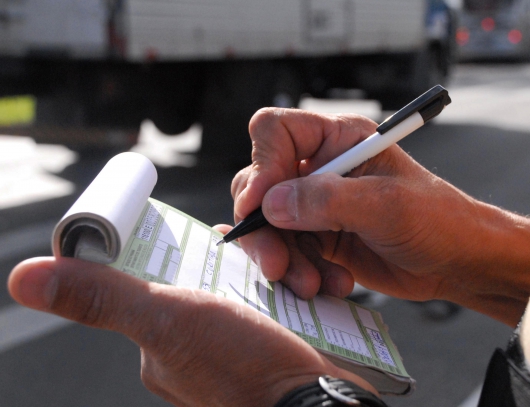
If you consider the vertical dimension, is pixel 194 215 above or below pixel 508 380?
below

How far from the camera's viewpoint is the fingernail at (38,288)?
821 mm

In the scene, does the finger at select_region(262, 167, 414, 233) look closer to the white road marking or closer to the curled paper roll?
the curled paper roll

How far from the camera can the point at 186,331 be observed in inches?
35.9

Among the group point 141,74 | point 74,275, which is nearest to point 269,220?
Answer: point 74,275

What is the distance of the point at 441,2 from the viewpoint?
10578 millimetres

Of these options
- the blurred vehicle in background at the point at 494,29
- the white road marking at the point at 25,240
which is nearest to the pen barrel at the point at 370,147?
the white road marking at the point at 25,240

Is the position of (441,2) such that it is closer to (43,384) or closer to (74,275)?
(43,384)

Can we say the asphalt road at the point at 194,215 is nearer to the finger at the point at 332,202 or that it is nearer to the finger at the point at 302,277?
the finger at the point at 332,202

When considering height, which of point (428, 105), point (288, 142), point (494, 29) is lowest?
point (288, 142)

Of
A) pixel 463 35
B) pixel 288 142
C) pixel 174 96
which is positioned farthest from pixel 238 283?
pixel 463 35

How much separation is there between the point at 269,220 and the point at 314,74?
7671 millimetres

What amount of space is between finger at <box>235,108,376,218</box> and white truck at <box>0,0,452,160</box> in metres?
4.13

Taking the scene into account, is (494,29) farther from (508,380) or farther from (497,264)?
(508,380)

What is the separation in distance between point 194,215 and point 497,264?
12.4 feet
